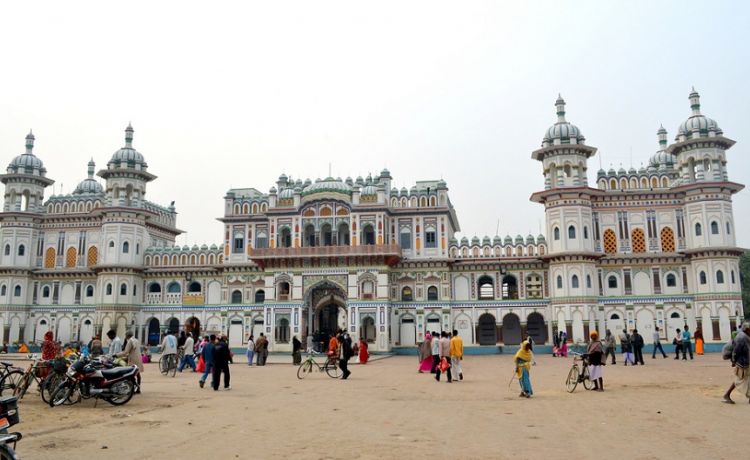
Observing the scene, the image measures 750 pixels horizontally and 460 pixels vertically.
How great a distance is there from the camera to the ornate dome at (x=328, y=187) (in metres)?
42.8

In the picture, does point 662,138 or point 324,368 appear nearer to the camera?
point 324,368

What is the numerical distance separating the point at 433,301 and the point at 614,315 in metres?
11.2

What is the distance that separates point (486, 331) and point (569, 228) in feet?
30.1

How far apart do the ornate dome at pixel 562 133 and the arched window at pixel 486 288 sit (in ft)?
31.4

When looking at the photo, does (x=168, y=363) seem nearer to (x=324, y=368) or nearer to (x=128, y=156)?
(x=324, y=368)

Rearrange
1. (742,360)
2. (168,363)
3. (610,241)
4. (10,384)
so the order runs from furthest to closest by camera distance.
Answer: (610,241)
(168,363)
(10,384)
(742,360)

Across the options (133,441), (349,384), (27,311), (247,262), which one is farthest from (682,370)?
(27,311)

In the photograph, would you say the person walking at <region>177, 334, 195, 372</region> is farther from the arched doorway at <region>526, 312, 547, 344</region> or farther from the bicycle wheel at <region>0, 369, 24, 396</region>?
the arched doorway at <region>526, 312, 547, 344</region>

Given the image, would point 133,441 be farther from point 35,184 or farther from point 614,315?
point 35,184

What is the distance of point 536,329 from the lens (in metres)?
42.6

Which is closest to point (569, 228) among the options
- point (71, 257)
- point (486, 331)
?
point (486, 331)

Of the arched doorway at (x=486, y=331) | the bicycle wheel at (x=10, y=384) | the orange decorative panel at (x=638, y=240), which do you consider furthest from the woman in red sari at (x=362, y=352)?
the orange decorative panel at (x=638, y=240)

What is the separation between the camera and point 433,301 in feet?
137

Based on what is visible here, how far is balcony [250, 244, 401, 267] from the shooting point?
40.1m
